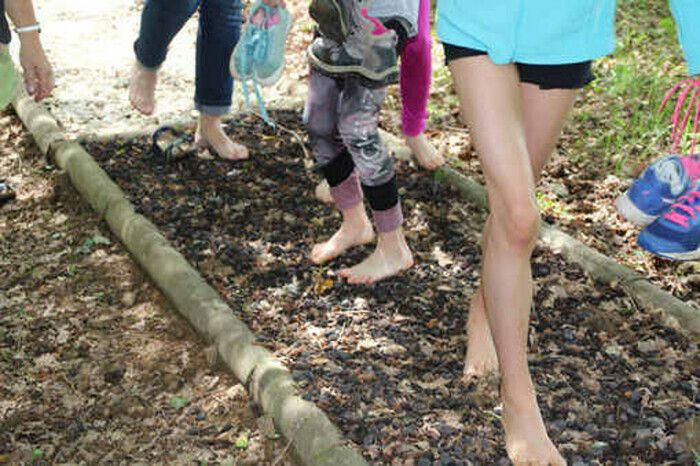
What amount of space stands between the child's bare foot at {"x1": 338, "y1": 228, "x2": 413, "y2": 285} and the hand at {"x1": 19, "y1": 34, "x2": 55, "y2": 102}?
4.26 feet

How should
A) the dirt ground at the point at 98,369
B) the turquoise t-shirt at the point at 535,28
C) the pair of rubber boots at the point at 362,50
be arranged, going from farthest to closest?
the pair of rubber boots at the point at 362,50, the dirt ground at the point at 98,369, the turquoise t-shirt at the point at 535,28

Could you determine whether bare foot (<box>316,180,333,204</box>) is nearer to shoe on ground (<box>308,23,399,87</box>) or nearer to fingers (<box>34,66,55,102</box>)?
shoe on ground (<box>308,23,399,87</box>)

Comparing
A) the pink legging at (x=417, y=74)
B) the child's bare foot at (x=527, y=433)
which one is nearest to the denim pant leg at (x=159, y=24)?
the pink legging at (x=417, y=74)

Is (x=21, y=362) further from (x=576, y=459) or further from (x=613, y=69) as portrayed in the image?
(x=613, y=69)

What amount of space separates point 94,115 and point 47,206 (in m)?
1.18

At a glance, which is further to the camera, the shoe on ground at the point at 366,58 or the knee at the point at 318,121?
the knee at the point at 318,121

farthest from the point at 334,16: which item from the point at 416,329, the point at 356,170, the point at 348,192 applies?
the point at 416,329

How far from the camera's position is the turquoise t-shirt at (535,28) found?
238 cm

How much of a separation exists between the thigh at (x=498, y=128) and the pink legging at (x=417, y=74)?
1.67 meters

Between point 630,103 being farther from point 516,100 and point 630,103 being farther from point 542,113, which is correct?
point 516,100

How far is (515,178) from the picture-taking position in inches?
93.4

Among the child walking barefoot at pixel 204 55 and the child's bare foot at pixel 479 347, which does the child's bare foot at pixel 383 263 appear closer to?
the child's bare foot at pixel 479 347

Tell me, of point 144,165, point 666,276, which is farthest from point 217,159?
point 666,276

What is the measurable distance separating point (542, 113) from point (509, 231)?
397 mm
